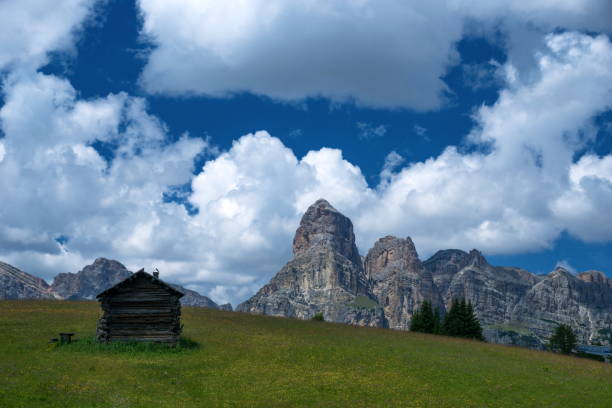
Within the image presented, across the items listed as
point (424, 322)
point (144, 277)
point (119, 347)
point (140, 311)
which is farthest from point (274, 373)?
point (424, 322)

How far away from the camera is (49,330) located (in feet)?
172

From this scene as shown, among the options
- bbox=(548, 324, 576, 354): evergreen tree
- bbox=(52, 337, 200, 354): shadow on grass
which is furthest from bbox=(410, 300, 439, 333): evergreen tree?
bbox=(52, 337, 200, 354): shadow on grass

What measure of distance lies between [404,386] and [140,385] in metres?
17.0

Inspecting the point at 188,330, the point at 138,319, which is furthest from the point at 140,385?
the point at 188,330

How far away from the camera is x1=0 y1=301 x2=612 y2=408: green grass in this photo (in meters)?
31.7

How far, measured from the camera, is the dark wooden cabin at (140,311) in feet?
151

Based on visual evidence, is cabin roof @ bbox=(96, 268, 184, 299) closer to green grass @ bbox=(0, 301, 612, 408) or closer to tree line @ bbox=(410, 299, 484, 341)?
green grass @ bbox=(0, 301, 612, 408)

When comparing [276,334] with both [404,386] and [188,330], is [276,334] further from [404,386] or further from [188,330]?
[404,386]

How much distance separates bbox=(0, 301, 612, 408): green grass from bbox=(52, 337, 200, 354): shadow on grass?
0.49ft

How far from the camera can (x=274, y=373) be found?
3897 centimetres

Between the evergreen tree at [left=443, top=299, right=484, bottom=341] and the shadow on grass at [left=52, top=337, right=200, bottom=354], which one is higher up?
the evergreen tree at [left=443, top=299, right=484, bottom=341]

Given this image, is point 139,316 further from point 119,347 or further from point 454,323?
point 454,323

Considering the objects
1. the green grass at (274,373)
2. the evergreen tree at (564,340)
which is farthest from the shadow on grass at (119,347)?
the evergreen tree at (564,340)

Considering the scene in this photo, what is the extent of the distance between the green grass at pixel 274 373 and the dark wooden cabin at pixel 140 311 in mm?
1617
